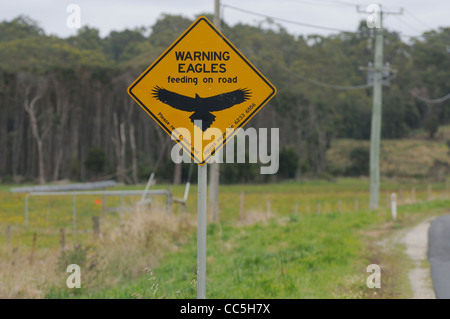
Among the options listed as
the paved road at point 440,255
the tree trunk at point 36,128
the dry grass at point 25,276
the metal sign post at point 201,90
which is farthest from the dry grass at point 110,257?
the tree trunk at point 36,128

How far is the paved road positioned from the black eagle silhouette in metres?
4.94

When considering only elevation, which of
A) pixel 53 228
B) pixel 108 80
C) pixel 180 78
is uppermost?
pixel 108 80

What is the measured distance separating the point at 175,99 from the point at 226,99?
42 cm

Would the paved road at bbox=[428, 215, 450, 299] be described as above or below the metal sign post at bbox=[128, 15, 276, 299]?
below

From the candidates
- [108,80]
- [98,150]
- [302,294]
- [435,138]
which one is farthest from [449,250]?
[435,138]

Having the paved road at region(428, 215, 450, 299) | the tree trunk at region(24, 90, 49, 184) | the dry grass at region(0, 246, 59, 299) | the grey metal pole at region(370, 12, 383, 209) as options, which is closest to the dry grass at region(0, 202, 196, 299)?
the dry grass at region(0, 246, 59, 299)

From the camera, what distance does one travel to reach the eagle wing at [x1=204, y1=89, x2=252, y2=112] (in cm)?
517

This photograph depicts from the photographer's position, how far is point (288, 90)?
171ft

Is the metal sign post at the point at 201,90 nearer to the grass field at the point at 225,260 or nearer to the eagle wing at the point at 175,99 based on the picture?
the eagle wing at the point at 175,99

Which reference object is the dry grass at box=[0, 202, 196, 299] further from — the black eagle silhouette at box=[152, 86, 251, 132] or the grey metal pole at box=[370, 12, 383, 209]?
the grey metal pole at box=[370, 12, 383, 209]

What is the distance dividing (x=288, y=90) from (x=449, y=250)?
132 ft

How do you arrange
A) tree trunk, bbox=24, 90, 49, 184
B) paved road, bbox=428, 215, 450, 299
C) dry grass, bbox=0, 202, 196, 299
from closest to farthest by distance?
paved road, bbox=428, 215, 450, 299 < dry grass, bbox=0, 202, 196, 299 < tree trunk, bbox=24, 90, 49, 184
